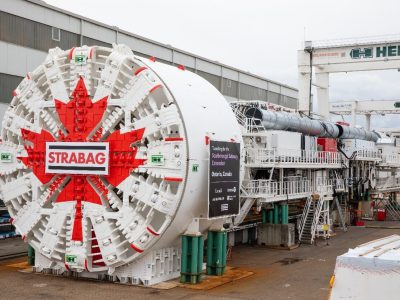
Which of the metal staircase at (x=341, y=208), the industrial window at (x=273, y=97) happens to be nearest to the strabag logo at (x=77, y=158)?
the metal staircase at (x=341, y=208)

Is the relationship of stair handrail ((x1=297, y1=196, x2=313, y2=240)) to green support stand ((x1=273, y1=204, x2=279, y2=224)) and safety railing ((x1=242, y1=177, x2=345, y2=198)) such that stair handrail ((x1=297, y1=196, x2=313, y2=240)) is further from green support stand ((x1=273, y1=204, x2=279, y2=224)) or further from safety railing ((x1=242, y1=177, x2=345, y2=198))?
green support stand ((x1=273, y1=204, x2=279, y2=224))

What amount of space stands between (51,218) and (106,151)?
11.0ft

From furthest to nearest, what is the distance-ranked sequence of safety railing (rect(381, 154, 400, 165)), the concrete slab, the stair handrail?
safety railing (rect(381, 154, 400, 165))
the stair handrail
the concrete slab

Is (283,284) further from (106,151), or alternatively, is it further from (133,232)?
(106,151)

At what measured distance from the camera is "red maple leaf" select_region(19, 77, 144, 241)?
2075 cm

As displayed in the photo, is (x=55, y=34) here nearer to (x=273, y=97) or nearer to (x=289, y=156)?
(x=289, y=156)

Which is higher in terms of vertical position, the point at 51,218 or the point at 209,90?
the point at 209,90

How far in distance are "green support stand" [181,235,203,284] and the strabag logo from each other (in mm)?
3845

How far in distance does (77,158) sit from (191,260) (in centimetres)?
554

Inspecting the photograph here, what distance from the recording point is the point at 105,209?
68.1 feet

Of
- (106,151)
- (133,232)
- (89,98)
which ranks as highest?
(89,98)

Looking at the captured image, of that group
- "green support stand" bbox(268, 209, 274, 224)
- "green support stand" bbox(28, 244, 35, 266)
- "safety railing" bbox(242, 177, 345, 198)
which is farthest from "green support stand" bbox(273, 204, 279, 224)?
"green support stand" bbox(28, 244, 35, 266)

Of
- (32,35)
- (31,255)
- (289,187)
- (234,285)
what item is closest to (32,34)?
(32,35)

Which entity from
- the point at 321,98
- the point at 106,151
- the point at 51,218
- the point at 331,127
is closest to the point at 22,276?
the point at 51,218
